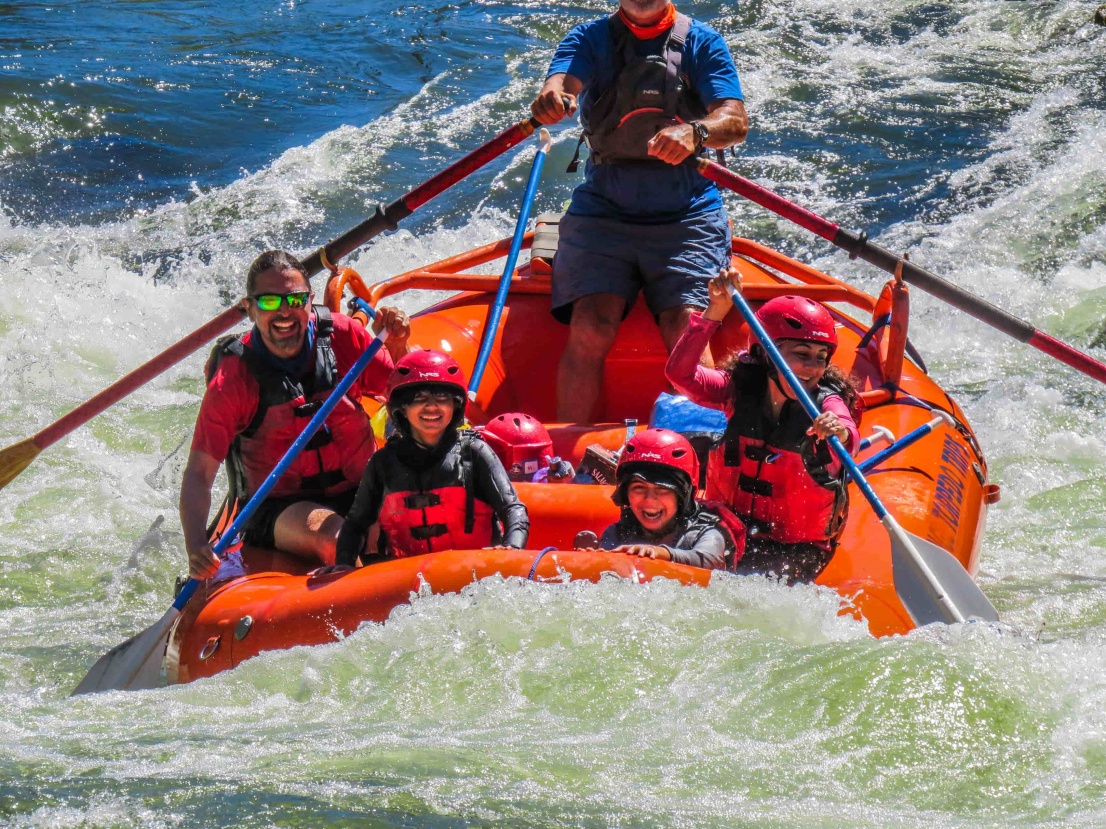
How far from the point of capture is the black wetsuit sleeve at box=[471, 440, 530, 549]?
13.9 ft

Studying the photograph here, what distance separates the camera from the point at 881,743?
11.5 feet

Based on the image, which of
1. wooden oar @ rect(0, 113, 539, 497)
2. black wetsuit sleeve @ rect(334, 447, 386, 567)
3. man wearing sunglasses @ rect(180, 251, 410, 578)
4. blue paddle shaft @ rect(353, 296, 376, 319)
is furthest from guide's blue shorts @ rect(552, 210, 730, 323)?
black wetsuit sleeve @ rect(334, 447, 386, 567)

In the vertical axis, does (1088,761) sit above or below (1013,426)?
below

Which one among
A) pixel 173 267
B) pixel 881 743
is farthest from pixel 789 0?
pixel 881 743

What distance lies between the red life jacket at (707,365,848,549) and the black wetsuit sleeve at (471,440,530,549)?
61 centimetres

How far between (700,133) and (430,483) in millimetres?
1549

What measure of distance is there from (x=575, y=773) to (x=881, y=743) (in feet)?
2.41

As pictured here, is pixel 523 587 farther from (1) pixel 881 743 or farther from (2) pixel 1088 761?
(2) pixel 1088 761

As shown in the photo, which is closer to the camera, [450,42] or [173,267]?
[173,267]

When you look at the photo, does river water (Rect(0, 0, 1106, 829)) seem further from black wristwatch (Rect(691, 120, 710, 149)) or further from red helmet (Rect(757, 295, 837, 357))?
black wristwatch (Rect(691, 120, 710, 149))

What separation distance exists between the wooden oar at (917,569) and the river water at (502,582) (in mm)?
109

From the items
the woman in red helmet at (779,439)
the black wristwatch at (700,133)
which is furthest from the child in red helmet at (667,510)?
the black wristwatch at (700,133)

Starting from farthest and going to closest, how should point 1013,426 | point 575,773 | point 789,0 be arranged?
point 789,0 < point 1013,426 < point 575,773

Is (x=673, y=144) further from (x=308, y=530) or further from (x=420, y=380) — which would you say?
(x=308, y=530)
